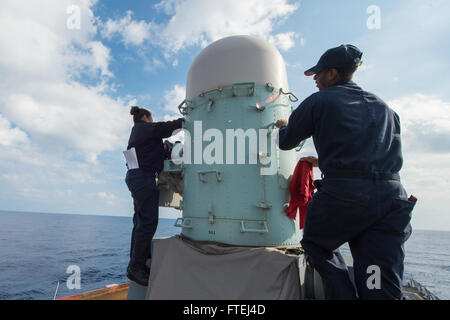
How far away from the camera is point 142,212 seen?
Answer: 4129 mm

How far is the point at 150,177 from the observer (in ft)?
14.3

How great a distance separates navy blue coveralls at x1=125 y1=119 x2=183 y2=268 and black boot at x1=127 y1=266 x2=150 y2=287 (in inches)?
2.6

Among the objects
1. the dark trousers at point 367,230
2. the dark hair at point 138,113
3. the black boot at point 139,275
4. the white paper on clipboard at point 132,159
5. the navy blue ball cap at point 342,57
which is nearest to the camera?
the dark trousers at point 367,230

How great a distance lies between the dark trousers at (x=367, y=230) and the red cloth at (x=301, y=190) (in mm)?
1501

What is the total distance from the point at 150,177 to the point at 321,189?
3.24 m

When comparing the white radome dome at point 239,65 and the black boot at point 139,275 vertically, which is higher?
the white radome dome at point 239,65

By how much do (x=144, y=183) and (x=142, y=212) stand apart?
20.9 inches

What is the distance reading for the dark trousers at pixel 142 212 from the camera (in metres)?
4.05

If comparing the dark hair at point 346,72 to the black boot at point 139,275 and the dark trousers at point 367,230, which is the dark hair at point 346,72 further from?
the black boot at point 139,275

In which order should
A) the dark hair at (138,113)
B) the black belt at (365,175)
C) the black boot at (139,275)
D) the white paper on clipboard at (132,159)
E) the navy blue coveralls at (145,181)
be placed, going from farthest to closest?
the dark hair at (138,113)
the white paper on clipboard at (132,159)
the navy blue coveralls at (145,181)
the black boot at (139,275)
the black belt at (365,175)

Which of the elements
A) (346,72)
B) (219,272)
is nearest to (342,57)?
(346,72)

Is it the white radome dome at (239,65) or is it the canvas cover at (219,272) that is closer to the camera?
the canvas cover at (219,272)

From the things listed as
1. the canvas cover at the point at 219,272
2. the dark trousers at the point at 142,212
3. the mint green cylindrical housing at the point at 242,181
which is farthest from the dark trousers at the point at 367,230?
the dark trousers at the point at 142,212

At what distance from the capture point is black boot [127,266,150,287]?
395 cm
